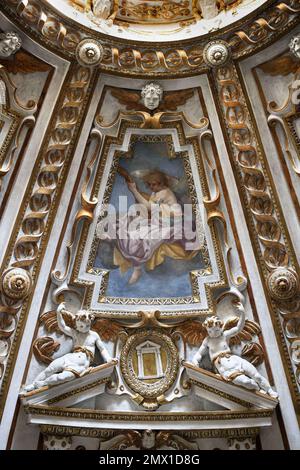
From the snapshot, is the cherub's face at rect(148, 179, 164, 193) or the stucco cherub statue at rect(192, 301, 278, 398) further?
the cherub's face at rect(148, 179, 164, 193)

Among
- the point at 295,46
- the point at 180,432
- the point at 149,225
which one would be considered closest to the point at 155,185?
the point at 149,225

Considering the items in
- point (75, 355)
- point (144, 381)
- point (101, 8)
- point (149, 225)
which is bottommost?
point (144, 381)

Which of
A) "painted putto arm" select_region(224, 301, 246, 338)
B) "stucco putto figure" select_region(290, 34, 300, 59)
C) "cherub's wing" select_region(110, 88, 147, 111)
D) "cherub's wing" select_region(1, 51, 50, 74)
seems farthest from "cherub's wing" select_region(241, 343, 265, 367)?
"cherub's wing" select_region(1, 51, 50, 74)

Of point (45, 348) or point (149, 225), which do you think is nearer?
point (45, 348)

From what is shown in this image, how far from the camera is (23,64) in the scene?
8875 mm

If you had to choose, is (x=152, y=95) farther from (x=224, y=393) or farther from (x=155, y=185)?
(x=224, y=393)

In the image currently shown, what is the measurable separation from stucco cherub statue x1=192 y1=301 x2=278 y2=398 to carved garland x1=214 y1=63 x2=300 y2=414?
0.76m

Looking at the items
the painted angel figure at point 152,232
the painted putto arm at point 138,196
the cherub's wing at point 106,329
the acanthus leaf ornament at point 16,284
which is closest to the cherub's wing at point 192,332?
the cherub's wing at point 106,329

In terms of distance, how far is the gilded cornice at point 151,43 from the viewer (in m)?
8.41

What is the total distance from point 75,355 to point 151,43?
512 cm

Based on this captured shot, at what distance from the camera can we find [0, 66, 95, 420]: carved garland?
346 inches

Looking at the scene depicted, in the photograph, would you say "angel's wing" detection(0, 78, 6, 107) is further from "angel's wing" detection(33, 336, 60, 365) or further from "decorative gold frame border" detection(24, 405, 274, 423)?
"decorative gold frame border" detection(24, 405, 274, 423)

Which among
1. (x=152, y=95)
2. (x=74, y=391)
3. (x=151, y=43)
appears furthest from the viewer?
(x=152, y=95)
